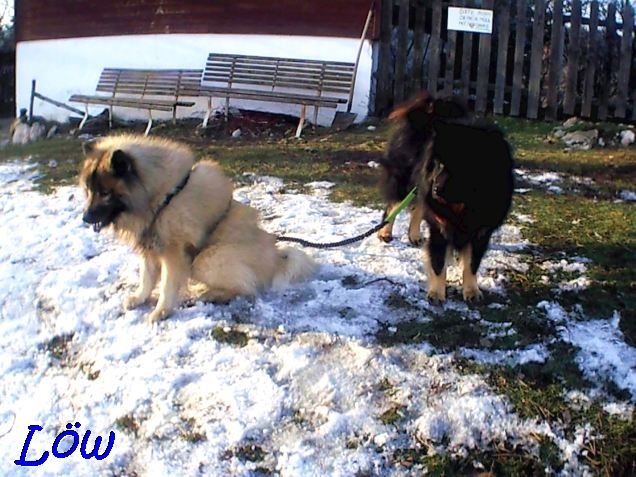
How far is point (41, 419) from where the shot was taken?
2957mm

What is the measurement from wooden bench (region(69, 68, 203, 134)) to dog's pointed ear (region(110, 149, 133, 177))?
7473mm

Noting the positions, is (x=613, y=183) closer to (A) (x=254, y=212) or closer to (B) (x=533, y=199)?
(B) (x=533, y=199)

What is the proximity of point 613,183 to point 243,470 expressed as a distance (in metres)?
5.45

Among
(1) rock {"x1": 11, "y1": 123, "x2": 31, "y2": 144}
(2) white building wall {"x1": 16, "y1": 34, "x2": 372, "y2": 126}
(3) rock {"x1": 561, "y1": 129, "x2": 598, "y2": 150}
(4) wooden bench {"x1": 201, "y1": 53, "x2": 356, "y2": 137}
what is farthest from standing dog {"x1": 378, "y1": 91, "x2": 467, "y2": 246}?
(1) rock {"x1": 11, "y1": 123, "x2": 31, "y2": 144}

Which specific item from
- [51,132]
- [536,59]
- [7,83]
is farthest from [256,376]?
[7,83]

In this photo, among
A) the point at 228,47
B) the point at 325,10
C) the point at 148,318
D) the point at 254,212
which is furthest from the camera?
the point at 228,47

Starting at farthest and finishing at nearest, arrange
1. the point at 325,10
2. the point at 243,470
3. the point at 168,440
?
1. the point at 325,10
2. the point at 168,440
3. the point at 243,470

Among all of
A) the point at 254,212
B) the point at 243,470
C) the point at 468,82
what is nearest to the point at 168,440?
the point at 243,470

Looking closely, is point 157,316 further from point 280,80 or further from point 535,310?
point 280,80

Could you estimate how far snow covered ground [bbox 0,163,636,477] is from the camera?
2.70 metres

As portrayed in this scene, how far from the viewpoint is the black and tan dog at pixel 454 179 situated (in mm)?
3279

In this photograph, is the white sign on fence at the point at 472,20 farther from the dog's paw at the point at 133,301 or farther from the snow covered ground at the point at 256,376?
the dog's paw at the point at 133,301

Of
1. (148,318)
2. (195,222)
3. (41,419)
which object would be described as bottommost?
(41,419)

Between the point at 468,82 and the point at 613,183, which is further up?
the point at 468,82
